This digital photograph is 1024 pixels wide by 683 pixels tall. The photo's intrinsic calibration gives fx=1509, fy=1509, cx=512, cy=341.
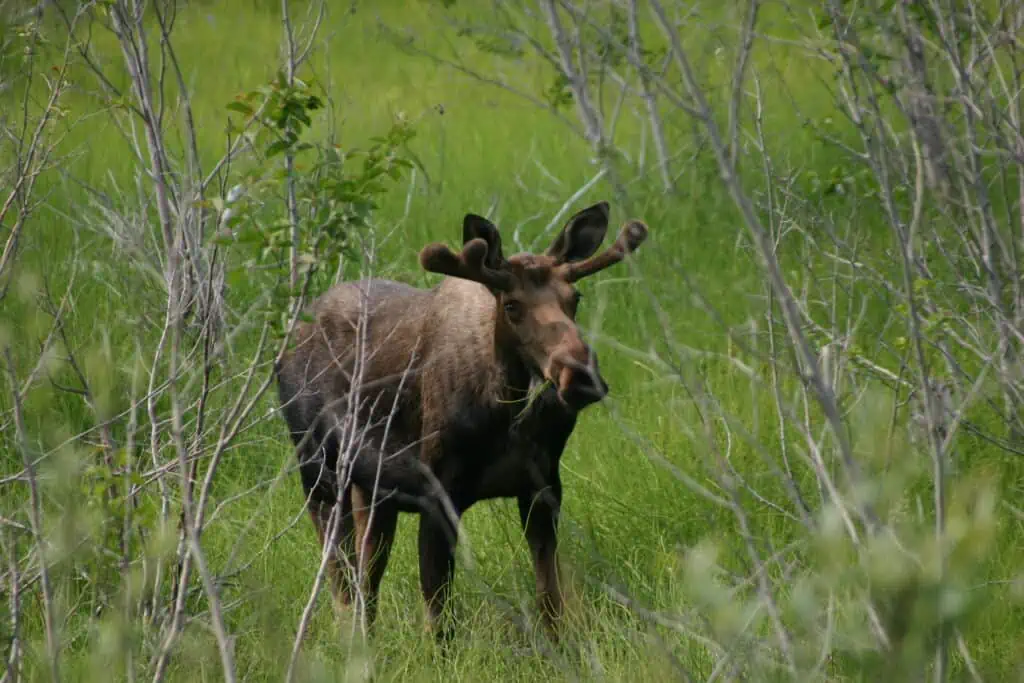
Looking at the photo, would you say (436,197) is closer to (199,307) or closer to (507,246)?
(507,246)

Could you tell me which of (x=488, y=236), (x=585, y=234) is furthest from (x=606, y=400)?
(x=585, y=234)

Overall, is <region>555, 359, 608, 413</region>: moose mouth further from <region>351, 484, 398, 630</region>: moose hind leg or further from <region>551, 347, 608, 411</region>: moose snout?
<region>351, 484, 398, 630</region>: moose hind leg

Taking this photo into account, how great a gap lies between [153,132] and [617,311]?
192 inches

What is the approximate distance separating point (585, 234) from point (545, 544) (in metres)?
1.14

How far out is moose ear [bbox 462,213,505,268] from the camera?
16.5 feet

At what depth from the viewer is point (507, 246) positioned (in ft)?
29.9

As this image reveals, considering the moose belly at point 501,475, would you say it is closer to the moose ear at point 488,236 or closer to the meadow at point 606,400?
the meadow at point 606,400

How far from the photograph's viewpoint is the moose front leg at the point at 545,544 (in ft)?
17.8

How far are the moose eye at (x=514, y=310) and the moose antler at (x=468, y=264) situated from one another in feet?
0.15

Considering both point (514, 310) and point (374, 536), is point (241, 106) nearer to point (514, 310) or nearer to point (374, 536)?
point (514, 310)

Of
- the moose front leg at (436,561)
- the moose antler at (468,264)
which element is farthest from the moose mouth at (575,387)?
the moose front leg at (436,561)

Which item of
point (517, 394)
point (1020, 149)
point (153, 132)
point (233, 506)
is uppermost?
point (1020, 149)

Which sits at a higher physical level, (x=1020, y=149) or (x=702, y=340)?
(x=1020, y=149)

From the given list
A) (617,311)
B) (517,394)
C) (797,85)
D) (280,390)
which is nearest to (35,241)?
(280,390)
